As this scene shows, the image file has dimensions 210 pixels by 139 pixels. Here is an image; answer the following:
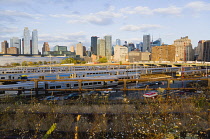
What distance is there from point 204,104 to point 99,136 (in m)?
5.48

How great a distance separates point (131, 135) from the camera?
207 inches

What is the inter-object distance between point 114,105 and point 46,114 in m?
2.96

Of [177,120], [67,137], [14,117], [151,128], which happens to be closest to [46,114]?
[14,117]

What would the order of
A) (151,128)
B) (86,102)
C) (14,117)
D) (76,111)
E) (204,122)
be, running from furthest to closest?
(86,102) < (76,111) < (14,117) < (204,122) < (151,128)

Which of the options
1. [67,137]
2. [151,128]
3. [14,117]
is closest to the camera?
[67,137]

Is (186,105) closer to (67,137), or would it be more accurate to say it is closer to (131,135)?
(131,135)

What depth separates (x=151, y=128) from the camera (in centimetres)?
558

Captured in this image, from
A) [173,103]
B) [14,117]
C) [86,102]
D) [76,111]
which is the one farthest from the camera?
[86,102]

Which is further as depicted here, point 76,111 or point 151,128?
point 76,111

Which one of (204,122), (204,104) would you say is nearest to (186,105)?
(204,104)

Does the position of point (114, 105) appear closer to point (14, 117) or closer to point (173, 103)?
point (173, 103)

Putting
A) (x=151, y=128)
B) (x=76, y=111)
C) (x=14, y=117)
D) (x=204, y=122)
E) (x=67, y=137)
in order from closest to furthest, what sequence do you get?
(x=67, y=137) < (x=151, y=128) < (x=204, y=122) < (x=14, y=117) < (x=76, y=111)

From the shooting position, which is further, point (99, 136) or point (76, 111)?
point (76, 111)

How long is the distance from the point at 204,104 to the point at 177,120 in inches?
104
